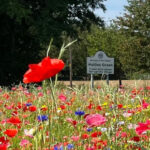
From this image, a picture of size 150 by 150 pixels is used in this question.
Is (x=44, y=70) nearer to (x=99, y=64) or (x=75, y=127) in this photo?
(x=75, y=127)

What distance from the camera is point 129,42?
29750mm

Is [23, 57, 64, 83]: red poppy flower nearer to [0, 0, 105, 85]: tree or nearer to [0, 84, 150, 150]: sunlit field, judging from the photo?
[0, 84, 150, 150]: sunlit field

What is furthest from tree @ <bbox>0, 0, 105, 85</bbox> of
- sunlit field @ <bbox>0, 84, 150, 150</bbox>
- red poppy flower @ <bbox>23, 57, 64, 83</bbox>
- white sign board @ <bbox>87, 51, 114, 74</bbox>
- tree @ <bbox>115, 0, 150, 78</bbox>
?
red poppy flower @ <bbox>23, 57, 64, 83</bbox>

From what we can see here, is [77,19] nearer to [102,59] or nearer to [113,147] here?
[102,59]

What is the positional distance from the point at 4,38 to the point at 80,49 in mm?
27365

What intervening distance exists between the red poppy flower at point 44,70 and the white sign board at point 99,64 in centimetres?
1319

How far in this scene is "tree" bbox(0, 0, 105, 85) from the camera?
1689cm

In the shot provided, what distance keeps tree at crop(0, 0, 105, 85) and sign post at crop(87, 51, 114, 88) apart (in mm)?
2463

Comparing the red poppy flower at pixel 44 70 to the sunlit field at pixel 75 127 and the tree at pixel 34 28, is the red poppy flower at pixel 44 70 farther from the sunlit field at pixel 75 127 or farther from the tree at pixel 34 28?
the tree at pixel 34 28

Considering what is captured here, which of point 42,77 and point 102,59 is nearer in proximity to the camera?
point 42,77

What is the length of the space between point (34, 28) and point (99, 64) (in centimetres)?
411

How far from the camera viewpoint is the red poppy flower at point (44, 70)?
57.7 inches

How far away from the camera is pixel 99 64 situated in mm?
14914

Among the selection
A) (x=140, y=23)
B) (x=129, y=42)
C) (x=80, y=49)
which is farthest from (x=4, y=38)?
(x=80, y=49)
